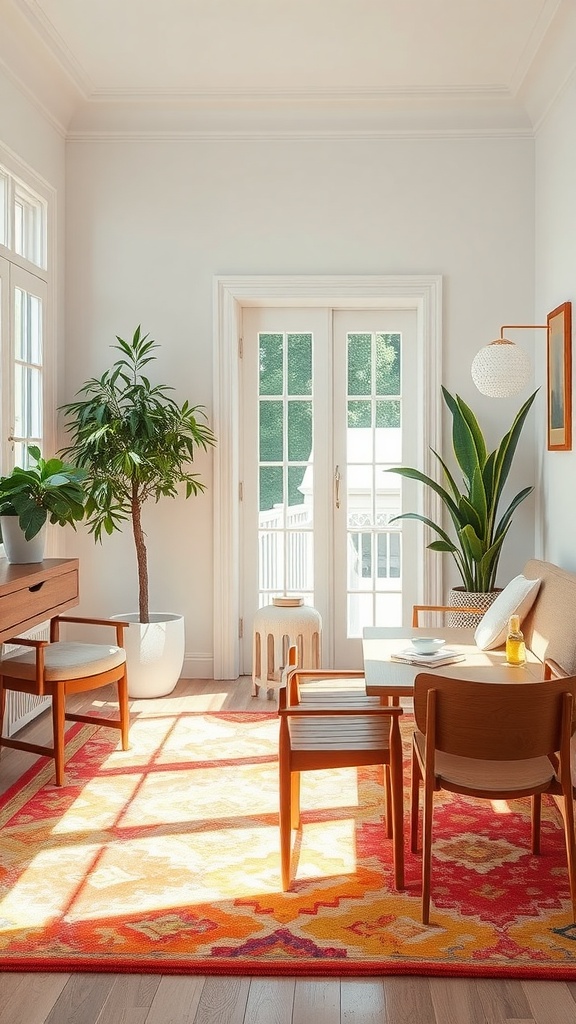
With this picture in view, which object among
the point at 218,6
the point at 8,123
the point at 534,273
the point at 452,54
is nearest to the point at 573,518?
the point at 534,273

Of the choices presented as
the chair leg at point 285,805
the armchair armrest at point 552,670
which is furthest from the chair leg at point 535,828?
the chair leg at point 285,805

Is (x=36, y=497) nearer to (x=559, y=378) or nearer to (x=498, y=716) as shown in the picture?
(x=498, y=716)

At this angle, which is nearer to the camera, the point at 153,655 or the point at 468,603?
the point at 468,603

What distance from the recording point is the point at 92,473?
201 inches

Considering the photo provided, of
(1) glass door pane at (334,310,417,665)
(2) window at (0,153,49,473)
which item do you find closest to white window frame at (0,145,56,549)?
(2) window at (0,153,49,473)

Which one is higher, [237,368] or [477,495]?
[237,368]

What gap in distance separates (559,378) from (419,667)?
217 cm

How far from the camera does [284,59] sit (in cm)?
475

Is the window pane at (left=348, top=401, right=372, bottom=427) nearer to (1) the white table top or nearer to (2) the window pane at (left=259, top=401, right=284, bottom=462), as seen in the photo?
(2) the window pane at (left=259, top=401, right=284, bottom=462)

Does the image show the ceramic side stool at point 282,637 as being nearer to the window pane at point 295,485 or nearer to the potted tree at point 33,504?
the window pane at point 295,485

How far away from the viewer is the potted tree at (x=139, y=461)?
16.4 ft

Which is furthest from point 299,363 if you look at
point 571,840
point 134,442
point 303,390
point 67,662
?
point 571,840

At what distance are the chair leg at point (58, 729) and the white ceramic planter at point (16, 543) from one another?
640 millimetres

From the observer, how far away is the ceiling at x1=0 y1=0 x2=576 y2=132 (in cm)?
427
